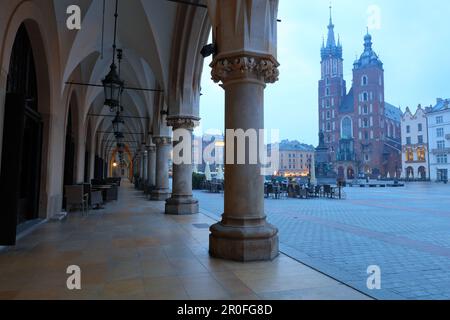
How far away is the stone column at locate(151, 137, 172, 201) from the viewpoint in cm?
1471

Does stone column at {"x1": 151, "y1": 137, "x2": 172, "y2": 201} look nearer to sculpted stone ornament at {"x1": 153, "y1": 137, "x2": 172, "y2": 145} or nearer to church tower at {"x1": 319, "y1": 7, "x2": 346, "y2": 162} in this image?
sculpted stone ornament at {"x1": 153, "y1": 137, "x2": 172, "y2": 145}

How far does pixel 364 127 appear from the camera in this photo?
245 ft

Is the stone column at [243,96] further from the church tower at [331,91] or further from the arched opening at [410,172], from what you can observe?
the church tower at [331,91]

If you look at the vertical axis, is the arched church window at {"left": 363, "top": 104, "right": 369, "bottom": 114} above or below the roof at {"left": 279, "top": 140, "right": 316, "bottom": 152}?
above

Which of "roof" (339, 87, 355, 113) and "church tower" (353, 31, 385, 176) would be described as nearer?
"church tower" (353, 31, 385, 176)

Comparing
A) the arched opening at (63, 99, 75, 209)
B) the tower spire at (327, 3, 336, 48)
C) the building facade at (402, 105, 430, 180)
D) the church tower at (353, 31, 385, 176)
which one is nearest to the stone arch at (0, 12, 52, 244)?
the arched opening at (63, 99, 75, 209)

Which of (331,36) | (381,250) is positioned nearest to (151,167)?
(381,250)

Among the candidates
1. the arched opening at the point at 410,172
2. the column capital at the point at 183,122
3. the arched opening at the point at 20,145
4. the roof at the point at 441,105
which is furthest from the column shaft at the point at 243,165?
the arched opening at the point at 410,172

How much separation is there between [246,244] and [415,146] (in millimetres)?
68372

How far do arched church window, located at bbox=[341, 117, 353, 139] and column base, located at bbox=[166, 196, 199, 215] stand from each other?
242 feet

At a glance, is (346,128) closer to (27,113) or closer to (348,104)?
(348,104)

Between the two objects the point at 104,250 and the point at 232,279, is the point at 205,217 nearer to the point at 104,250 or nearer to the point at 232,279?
the point at 104,250

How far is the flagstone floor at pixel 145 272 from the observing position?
134 inches
